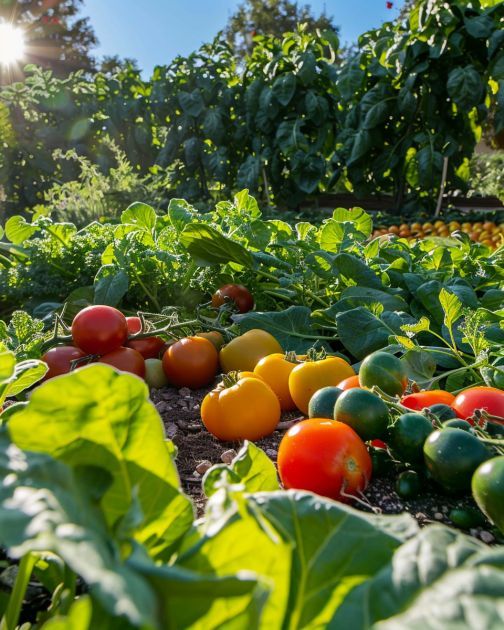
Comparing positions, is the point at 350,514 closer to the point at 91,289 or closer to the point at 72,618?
the point at 72,618

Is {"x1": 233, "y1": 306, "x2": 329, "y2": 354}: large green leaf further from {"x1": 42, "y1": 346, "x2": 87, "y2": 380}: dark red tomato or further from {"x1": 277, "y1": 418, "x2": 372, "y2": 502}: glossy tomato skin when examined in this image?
{"x1": 277, "y1": 418, "x2": 372, "y2": 502}: glossy tomato skin

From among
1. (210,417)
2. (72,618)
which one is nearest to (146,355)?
(210,417)

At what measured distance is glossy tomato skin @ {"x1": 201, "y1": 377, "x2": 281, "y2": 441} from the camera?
→ 5.65 ft

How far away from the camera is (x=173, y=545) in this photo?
0.73 meters

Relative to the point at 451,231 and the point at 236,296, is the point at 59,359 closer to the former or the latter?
the point at 236,296

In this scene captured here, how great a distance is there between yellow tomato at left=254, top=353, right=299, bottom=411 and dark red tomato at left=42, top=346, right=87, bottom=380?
687 millimetres

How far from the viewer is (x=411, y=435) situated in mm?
1269

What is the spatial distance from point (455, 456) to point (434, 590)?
0.71m

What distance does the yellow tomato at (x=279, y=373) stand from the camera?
197 cm

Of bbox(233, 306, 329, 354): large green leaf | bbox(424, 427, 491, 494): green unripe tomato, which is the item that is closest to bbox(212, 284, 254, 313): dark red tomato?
bbox(233, 306, 329, 354): large green leaf

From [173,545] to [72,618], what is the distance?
0.19 metres

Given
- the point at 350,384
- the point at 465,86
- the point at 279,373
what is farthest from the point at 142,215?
the point at 465,86

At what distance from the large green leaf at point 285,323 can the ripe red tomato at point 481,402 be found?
932 millimetres

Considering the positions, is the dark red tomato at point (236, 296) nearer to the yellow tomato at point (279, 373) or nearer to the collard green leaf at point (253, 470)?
the yellow tomato at point (279, 373)
